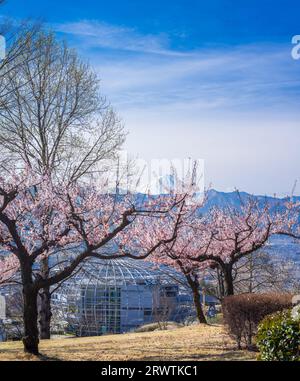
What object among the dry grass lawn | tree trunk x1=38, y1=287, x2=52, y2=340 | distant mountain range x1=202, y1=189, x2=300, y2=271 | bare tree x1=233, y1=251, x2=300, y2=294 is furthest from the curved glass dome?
the dry grass lawn

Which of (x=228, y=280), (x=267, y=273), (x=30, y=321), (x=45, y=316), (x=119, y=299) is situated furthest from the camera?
(x=267, y=273)

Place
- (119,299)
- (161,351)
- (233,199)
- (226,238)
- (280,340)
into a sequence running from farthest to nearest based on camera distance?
(119,299) → (233,199) → (226,238) → (161,351) → (280,340)

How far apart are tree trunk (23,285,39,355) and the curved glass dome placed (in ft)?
47.4

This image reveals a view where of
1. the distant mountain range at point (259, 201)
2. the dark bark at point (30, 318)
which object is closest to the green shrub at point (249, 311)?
the dark bark at point (30, 318)

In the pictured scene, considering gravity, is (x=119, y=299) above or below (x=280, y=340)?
below

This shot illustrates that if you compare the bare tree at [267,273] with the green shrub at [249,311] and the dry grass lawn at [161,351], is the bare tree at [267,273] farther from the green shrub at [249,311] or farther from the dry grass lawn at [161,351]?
the green shrub at [249,311]

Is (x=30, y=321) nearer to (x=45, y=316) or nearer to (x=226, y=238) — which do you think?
(x=226, y=238)

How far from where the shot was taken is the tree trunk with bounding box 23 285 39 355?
407 inches

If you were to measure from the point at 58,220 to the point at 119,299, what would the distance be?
1502 cm

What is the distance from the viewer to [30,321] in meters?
10.4

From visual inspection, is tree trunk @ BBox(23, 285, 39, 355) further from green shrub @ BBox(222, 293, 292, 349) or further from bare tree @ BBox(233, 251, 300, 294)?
bare tree @ BBox(233, 251, 300, 294)

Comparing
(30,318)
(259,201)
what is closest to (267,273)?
(259,201)

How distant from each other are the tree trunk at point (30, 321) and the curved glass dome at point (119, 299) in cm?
1443
